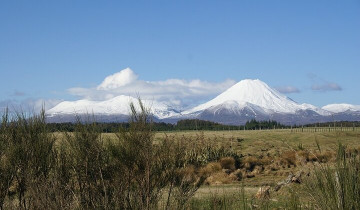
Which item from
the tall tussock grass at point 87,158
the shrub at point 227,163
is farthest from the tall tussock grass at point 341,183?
the shrub at point 227,163

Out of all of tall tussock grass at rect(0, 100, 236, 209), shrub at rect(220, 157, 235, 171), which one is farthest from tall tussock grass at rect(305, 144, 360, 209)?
shrub at rect(220, 157, 235, 171)

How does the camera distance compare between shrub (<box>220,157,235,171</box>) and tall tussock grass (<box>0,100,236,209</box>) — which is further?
shrub (<box>220,157,235,171</box>)

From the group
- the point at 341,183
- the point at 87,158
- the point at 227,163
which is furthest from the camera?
the point at 227,163

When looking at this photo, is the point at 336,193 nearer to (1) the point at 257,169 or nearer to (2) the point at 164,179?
(2) the point at 164,179

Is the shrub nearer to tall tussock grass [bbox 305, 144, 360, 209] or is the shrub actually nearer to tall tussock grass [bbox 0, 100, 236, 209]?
tall tussock grass [bbox 0, 100, 236, 209]

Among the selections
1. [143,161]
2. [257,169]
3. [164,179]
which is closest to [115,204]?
[143,161]

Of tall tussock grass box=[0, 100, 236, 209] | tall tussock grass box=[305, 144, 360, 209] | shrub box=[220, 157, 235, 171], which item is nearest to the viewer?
tall tussock grass box=[305, 144, 360, 209]

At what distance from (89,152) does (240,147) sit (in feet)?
110

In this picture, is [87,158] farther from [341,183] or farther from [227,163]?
[227,163]

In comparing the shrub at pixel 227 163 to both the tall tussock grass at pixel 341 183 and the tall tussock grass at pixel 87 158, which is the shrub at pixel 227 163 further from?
the tall tussock grass at pixel 341 183

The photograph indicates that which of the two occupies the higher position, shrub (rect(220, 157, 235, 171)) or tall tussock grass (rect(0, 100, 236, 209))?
tall tussock grass (rect(0, 100, 236, 209))

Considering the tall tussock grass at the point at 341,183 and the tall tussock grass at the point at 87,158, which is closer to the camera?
the tall tussock grass at the point at 341,183

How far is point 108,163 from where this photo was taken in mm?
12867

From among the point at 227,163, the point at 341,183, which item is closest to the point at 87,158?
the point at 341,183
